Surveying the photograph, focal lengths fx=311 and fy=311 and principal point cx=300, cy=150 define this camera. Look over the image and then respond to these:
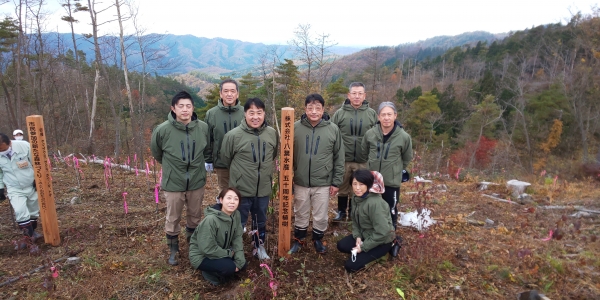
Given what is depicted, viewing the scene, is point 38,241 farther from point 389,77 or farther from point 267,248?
point 389,77

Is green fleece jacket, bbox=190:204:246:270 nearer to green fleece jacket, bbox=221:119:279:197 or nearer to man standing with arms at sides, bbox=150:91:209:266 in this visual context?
green fleece jacket, bbox=221:119:279:197

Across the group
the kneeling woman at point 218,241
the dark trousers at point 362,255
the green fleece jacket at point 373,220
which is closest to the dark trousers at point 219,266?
the kneeling woman at point 218,241

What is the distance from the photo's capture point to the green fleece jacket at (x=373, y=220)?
328cm

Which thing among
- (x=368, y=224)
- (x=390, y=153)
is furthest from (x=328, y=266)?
(x=390, y=153)

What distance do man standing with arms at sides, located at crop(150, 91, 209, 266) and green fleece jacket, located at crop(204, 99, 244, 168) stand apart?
1.05ft

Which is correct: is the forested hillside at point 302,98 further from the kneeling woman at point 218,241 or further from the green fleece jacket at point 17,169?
the kneeling woman at point 218,241

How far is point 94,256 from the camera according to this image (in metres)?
3.85

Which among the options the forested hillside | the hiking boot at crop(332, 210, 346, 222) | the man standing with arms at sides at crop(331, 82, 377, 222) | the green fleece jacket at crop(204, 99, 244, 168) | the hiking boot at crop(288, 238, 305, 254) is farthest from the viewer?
the forested hillside

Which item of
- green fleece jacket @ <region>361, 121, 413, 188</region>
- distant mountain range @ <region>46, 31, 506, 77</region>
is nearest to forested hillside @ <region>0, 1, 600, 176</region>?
distant mountain range @ <region>46, 31, 506, 77</region>

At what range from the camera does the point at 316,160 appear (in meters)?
3.53

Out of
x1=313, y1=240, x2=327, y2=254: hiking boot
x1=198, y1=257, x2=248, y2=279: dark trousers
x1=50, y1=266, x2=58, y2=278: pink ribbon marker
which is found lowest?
x1=313, y1=240, x2=327, y2=254: hiking boot

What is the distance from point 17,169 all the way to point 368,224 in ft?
15.0

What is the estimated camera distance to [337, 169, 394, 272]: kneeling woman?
329 centimetres

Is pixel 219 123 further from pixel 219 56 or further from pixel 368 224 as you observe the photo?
pixel 219 56
